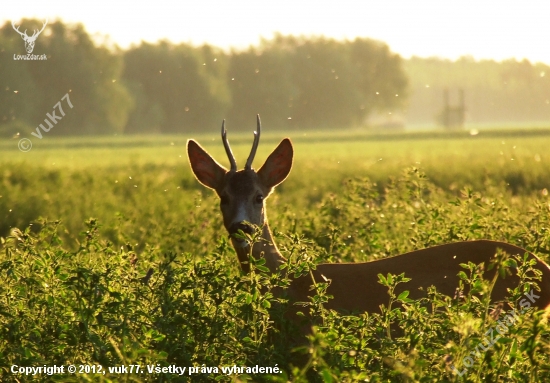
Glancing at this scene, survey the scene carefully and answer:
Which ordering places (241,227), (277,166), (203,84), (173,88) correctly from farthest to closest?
(173,88) < (203,84) < (277,166) < (241,227)

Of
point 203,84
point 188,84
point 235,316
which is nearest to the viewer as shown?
point 235,316

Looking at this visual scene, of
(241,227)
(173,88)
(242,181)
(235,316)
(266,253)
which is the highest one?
(173,88)

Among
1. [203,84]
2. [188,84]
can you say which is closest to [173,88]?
[188,84]

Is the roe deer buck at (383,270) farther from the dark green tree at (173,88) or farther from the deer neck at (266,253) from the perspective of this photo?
the dark green tree at (173,88)

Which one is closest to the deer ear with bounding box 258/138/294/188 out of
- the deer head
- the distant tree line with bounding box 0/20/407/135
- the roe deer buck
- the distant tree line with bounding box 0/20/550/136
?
the deer head

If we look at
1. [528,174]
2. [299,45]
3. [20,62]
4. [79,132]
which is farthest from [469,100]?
[528,174]

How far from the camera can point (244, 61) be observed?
3556 inches

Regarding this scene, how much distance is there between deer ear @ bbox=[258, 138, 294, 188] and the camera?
25.7ft

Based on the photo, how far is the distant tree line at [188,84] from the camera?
71.8 m

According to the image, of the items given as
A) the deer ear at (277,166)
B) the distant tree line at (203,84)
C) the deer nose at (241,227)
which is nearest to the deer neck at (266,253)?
the deer nose at (241,227)

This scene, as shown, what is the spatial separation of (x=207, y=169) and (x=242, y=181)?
1.84 ft

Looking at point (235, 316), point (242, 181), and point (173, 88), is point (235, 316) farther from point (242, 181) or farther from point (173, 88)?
point (173, 88)

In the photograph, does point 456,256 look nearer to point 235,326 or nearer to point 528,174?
point 235,326

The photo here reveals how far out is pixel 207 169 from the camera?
7949 millimetres
